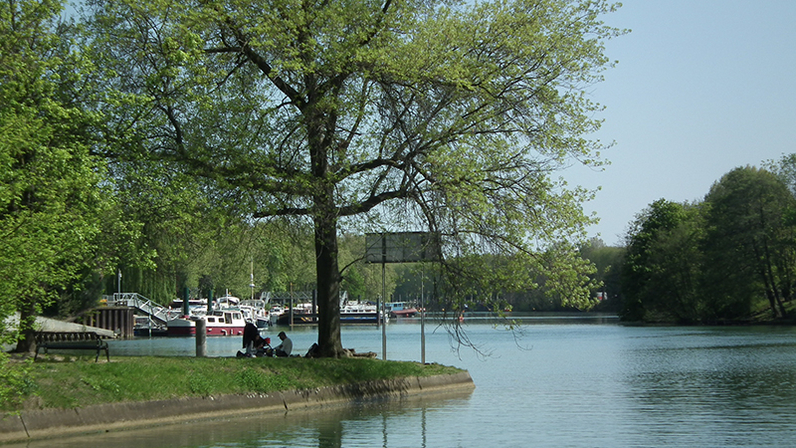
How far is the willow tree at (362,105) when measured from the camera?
22219 millimetres

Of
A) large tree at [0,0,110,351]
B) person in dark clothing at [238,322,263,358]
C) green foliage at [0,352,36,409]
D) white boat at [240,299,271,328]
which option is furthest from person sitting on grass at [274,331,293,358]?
white boat at [240,299,271,328]

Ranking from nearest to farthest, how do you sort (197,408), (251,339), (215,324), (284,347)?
(197,408)
(284,347)
(251,339)
(215,324)

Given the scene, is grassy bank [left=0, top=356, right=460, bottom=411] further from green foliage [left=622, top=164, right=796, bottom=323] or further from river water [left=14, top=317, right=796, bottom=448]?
green foliage [left=622, top=164, right=796, bottom=323]

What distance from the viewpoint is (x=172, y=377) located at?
19703 mm

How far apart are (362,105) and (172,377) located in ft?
28.1

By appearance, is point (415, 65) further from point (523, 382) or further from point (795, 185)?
point (795, 185)

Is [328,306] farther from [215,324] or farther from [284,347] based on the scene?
[215,324]

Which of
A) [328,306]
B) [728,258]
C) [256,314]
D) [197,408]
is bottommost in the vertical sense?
[197,408]

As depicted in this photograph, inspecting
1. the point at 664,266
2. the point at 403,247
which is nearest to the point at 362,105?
the point at 403,247

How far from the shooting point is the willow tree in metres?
22.2

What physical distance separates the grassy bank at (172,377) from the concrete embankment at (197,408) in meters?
0.18

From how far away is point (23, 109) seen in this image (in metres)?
17.0

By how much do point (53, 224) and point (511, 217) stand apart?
12457 millimetres

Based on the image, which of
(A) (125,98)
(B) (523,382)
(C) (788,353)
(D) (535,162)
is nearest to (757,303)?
(C) (788,353)
